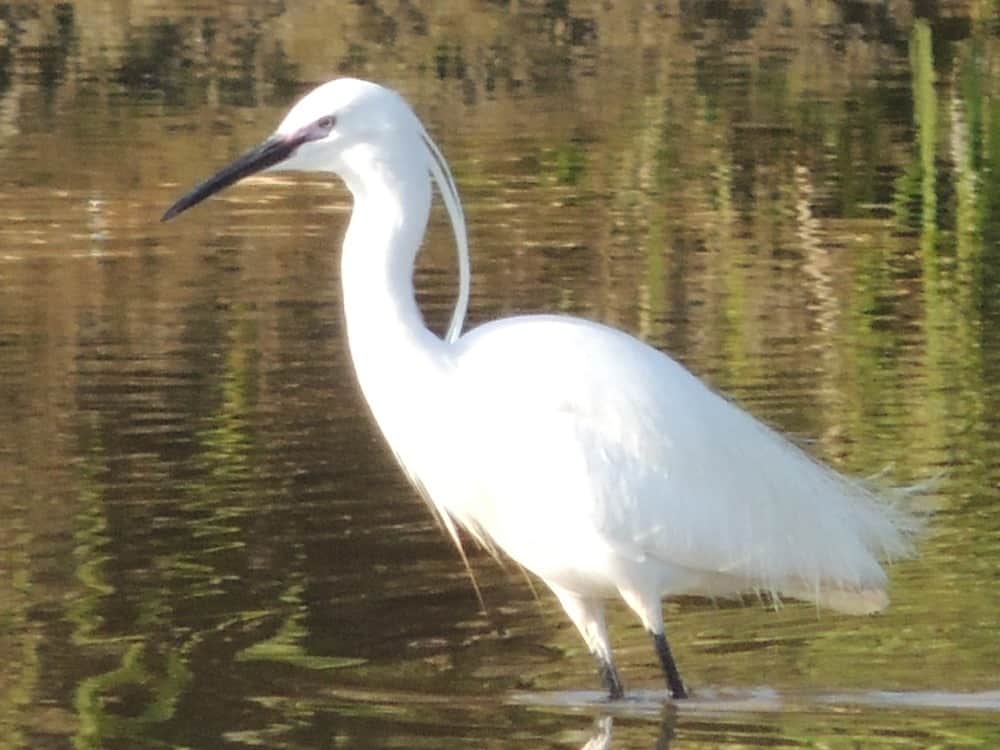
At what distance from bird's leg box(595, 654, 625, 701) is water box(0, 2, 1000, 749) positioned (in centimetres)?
7

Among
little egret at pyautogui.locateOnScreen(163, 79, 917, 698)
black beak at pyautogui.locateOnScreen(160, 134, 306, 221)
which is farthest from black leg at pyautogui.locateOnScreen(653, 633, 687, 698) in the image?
black beak at pyautogui.locateOnScreen(160, 134, 306, 221)

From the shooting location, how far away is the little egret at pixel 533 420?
20.3 ft

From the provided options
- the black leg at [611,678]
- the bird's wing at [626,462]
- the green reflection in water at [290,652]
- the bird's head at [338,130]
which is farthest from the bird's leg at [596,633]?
the bird's head at [338,130]

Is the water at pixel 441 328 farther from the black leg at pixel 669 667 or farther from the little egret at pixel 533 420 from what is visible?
the little egret at pixel 533 420

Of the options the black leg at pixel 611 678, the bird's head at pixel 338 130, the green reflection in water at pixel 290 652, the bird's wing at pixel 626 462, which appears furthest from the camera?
the green reflection in water at pixel 290 652

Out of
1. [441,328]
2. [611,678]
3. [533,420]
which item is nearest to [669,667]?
[611,678]

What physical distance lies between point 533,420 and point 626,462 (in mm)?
269

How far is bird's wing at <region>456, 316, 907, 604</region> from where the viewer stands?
20.7 ft

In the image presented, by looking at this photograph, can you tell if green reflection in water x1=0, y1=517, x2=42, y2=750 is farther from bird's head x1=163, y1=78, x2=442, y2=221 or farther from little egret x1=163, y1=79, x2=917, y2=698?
bird's head x1=163, y1=78, x2=442, y2=221

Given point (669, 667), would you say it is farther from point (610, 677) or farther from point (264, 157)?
point (264, 157)

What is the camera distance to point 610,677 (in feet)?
21.5

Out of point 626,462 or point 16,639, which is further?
point 16,639

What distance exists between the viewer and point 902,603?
7.33 m

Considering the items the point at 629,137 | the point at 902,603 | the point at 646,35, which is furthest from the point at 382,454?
the point at 646,35
